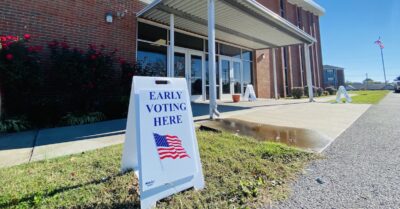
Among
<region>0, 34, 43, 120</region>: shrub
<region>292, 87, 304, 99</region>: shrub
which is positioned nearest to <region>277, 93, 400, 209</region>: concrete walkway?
<region>0, 34, 43, 120</region>: shrub

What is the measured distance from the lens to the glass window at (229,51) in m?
12.1

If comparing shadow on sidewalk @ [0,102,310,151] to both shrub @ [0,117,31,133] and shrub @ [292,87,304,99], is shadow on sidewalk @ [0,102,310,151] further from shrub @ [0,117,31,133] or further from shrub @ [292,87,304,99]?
shrub @ [292,87,304,99]

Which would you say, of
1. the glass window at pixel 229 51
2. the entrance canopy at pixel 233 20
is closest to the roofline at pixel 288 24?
the entrance canopy at pixel 233 20

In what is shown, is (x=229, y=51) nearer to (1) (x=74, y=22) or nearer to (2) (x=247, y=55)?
(2) (x=247, y=55)

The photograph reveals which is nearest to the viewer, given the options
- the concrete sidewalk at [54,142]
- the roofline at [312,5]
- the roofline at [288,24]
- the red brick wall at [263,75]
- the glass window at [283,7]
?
the concrete sidewalk at [54,142]

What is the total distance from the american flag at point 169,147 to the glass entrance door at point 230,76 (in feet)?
32.2

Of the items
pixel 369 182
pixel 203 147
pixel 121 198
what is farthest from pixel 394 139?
pixel 121 198

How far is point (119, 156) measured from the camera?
3059 mm

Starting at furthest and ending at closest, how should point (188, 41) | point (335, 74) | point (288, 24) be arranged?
1. point (335, 74)
2. point (188, 41)
3. point (288, 24)

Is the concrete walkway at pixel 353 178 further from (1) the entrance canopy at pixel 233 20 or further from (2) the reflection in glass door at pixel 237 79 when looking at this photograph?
(2) the reflection in glass door at pixel 237 79

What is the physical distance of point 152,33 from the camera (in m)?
8.89

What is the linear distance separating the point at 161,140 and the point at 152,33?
7.77 m

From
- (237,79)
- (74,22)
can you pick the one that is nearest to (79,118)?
(74,22)

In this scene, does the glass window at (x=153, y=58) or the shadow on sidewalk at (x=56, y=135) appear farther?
the glass window at (x=153, y=58)
